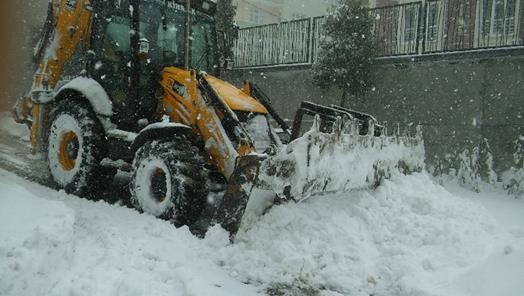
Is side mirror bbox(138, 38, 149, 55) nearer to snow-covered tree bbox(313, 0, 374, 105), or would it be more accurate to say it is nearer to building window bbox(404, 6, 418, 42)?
snow-covered tree bbox(313, 0, 374, 105)

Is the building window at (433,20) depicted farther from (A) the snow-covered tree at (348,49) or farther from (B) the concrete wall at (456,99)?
(A) the snow-covered tree at (348,49)

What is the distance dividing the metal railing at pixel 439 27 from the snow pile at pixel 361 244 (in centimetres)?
505


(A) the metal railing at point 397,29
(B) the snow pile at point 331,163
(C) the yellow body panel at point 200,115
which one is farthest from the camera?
(A) the metal railing at point 397,29

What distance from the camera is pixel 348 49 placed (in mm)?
9984

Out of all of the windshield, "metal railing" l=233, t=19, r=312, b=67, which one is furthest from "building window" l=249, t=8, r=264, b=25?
the windshield

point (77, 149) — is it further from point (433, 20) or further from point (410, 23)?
point (433, 20)

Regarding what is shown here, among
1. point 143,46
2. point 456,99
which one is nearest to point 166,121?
point 143,46

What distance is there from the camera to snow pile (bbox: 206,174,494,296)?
13.4 feet

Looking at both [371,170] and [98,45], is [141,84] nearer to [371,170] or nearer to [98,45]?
[98,45]

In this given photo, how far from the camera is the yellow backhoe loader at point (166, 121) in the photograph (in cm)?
495

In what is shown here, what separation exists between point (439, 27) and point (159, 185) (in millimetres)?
7255

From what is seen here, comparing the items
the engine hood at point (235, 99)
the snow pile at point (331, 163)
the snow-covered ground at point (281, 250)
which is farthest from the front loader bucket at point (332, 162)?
the engine hood at point (235, 99)

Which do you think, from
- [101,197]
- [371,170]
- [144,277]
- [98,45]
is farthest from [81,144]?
[371,170]

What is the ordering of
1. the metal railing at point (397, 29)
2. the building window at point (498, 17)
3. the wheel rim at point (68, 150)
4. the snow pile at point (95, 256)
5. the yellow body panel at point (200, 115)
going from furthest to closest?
1. the metal railing at point (397, 29)
2. the building window at point (498, 17)
3. the wheel rim at point (68, 150)
4. the yellow body panel at point (200, 115)
5. the snow pile at point (95, 256)
